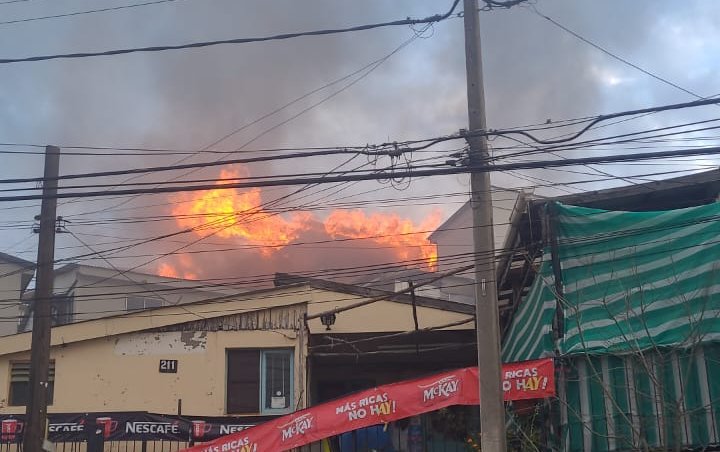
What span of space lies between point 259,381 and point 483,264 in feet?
28.9

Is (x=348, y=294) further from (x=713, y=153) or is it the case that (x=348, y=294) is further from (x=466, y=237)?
(x=466, y=237)

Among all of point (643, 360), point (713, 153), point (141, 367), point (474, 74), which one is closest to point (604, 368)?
point (643, 360)

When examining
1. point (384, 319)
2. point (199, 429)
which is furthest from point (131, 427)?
point (384, 319)

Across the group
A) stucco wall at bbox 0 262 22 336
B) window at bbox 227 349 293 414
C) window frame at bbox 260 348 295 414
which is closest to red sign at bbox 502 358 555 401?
window frame at bbox 260 348 295 414

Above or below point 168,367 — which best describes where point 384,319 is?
above

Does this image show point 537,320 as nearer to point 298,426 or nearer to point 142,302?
point 298,426

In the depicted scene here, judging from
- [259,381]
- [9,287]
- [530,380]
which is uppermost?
[9,287]

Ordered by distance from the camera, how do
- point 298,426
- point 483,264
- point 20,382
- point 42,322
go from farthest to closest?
1. point 20,382
2. point 42,322
3. point 298,426
4. point 483,264

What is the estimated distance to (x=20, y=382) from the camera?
59.5ft

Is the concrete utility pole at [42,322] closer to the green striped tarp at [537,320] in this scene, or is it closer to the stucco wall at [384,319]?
the stucco wall at [384,319]

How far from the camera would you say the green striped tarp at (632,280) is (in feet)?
31.7

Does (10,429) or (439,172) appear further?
(10,429)

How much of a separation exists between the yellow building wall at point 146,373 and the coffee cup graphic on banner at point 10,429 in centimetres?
131

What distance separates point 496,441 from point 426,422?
23.5 feet
